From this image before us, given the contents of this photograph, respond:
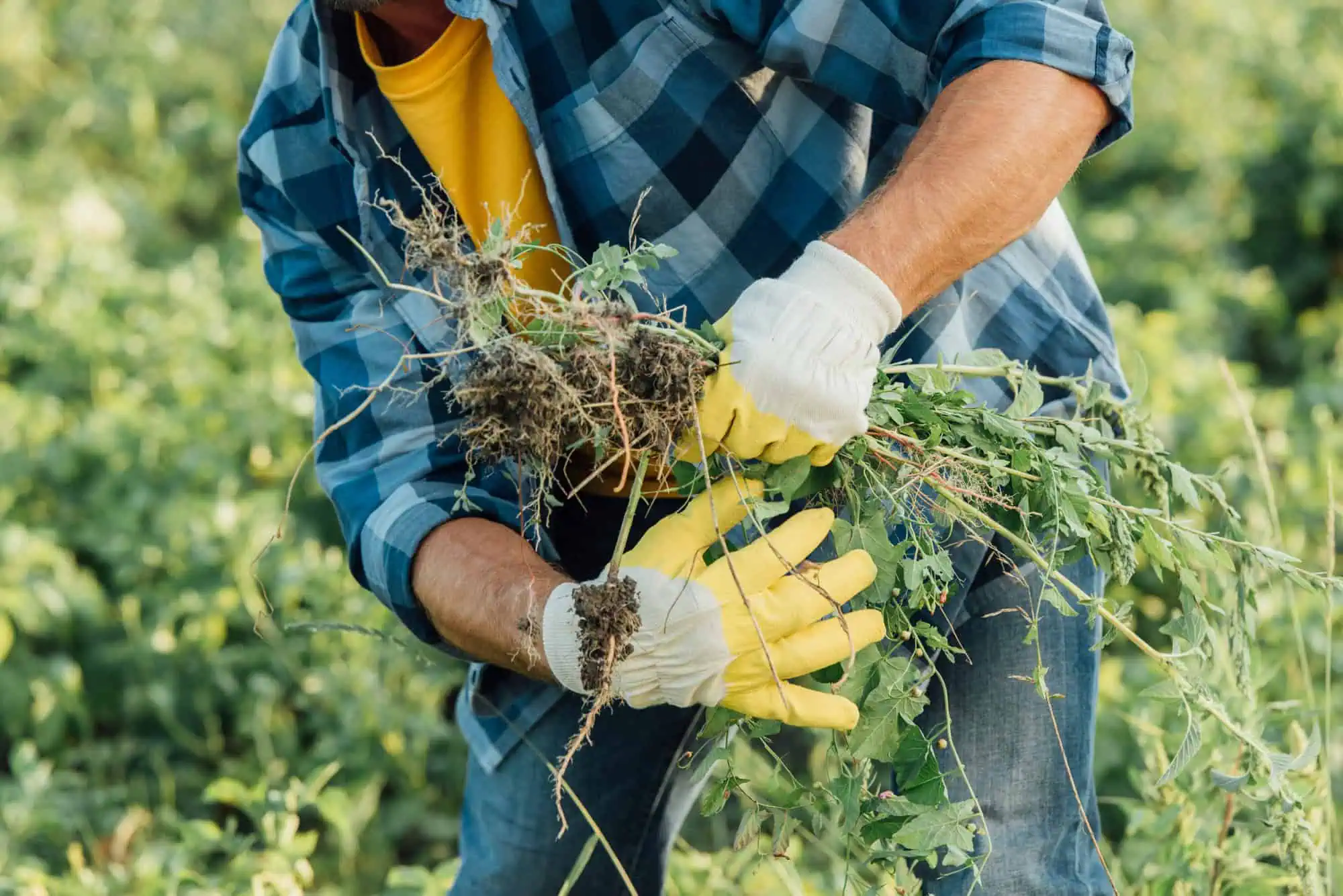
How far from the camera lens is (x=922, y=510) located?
1642 millimetres

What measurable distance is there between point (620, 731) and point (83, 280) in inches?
107

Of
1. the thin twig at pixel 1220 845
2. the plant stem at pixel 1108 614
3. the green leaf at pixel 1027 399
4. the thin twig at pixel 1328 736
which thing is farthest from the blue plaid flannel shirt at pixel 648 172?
the thin twig at pixel 1220 845

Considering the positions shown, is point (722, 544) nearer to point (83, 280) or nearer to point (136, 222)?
point (83, 280)

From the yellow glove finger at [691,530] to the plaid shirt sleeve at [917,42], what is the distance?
0.49m

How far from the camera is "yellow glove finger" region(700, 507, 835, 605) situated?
55.7 inches

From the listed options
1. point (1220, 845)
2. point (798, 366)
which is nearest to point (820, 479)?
point (798, 366)

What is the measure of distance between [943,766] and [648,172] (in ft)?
2.66

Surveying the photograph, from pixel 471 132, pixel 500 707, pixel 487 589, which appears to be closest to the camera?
pixel 487 589

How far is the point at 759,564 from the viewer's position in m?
1.42

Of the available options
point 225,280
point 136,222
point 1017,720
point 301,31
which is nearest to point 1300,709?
point 1017,720

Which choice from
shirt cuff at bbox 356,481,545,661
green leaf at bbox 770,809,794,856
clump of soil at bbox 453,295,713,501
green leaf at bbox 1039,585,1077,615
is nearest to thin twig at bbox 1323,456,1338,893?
green leaf at bbox 1039,585,1077,615

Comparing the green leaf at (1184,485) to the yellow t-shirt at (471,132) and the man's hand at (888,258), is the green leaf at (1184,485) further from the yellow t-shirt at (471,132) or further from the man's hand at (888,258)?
the yellow t-shirt at (471,132)

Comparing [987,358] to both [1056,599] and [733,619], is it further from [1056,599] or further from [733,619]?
[733,619]

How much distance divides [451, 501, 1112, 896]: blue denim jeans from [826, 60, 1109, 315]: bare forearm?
0.35 m
